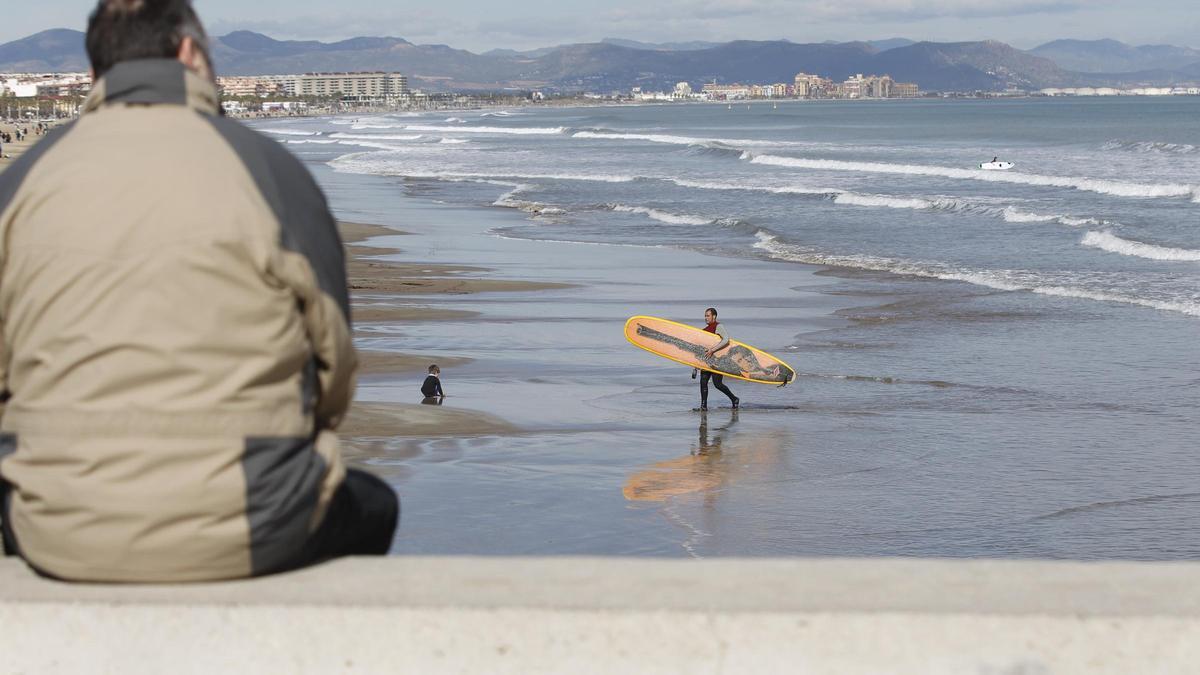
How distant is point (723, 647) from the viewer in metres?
2.39

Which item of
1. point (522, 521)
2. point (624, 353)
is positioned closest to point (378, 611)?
point (522, 521)

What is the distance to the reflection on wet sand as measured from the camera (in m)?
10.8

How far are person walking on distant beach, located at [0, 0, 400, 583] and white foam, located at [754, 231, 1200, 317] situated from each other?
2095cm

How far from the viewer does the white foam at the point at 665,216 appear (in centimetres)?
3862

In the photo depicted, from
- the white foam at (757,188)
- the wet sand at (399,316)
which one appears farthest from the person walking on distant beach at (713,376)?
the white foam at (757,188)

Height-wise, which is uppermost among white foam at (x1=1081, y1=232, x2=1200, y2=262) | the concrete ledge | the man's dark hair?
the man's dark hair

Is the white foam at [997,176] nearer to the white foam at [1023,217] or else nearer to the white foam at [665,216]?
the white foam at [1023,217]

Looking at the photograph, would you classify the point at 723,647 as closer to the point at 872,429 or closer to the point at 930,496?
the point at 930,496

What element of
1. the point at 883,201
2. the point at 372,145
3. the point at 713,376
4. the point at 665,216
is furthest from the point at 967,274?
the point at 372,145

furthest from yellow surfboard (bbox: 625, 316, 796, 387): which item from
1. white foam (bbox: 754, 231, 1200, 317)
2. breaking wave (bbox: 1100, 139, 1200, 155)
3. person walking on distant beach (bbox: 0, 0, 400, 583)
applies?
breaking wave (bbox: 1100, 139, 1200, 155)

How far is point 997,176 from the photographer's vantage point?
54.4 meters

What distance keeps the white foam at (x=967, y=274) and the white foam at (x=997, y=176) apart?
16497mm

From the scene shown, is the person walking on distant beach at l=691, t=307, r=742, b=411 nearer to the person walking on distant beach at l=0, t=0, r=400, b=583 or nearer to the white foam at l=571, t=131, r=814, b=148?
the person walking on distant beach at l=0, t=0, r=400, b=583

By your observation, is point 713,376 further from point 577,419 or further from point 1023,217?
point 1023,217
